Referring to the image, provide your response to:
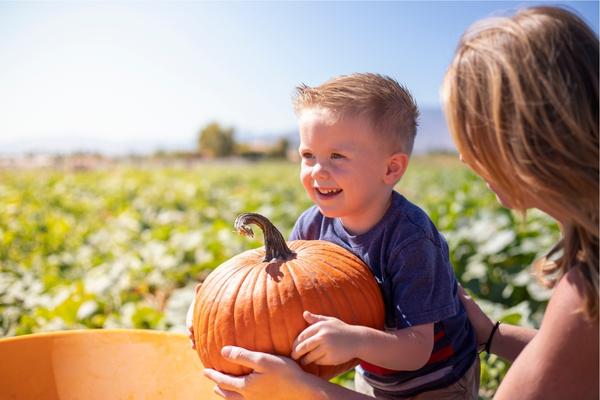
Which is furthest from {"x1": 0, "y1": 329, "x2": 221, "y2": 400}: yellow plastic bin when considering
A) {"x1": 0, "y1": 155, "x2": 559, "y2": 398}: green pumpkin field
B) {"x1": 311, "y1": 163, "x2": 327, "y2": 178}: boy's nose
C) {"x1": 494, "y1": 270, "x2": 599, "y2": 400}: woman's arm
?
{"x1": 0, "y1": 155, "x2": 559, "y2": 398}: green pumpkin field

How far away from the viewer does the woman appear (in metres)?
1.26

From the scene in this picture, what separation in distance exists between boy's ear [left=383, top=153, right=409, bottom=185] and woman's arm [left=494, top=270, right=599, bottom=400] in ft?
2.09

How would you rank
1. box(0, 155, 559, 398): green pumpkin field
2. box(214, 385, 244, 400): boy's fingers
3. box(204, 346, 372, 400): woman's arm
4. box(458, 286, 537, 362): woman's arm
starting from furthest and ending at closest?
box(0, 155, 559, 398): green pumpkin field < box(458, 286, 537, 362): woman's arm < box(214, 385, 244, 400): boy's fingers < box(204, 346, 372, 400): woman's arm

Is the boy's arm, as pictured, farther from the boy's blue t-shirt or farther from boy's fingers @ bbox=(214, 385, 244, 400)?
boy's fingers @ bbox=(214, 385, 244, 400)

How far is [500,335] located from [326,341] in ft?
2.69

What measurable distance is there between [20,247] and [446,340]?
4780 mm

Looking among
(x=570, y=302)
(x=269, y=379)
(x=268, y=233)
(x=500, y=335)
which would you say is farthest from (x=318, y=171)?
(x=500, y=335)

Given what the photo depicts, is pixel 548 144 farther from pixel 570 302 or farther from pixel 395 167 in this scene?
pixel 395 167

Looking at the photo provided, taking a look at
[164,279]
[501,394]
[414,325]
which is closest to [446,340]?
[414,325]

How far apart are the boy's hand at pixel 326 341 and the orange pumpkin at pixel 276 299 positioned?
0.18ft

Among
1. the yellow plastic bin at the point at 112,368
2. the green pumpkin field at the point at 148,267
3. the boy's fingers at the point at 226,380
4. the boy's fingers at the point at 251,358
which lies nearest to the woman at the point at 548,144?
the boy's fingers at the point at 251,358

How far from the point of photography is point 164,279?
14.3 feet

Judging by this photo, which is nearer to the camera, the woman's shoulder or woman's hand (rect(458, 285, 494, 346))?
the woman's shoulder

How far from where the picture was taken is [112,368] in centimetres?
192
